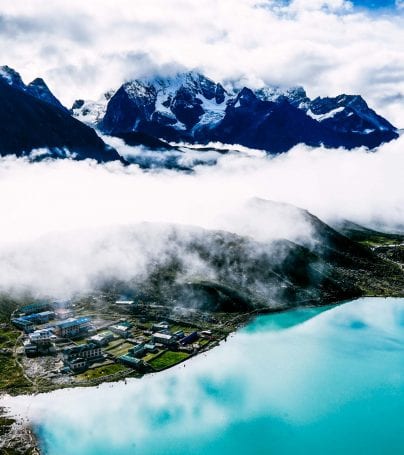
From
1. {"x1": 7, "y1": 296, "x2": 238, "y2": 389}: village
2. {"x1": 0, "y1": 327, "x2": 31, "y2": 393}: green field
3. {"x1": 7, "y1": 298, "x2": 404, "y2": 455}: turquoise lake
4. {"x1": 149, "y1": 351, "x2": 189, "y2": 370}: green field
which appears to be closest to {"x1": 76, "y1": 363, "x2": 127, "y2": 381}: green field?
{"x1": 7, "y1": 296, "x2": 238, "y2": 389}: village

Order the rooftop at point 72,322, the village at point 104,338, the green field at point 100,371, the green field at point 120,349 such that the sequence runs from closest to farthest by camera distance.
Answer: the green field at point 100,371 < the village at point 104,338 < the green field at point 120,349 < the rooftop at point 72,322

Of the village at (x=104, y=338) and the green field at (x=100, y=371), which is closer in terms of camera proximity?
the green field at (x=100, y=371)

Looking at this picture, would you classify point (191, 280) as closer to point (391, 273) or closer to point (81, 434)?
point (81, 434)

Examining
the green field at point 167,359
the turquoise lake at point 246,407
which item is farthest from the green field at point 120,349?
the turquoise lake at point 246,407

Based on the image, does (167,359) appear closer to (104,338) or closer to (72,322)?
(104,338)

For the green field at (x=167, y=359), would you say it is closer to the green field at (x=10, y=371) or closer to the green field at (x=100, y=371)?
the green field at (x=100, y=371)

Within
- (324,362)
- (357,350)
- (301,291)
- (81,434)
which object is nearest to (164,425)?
(81,434)
